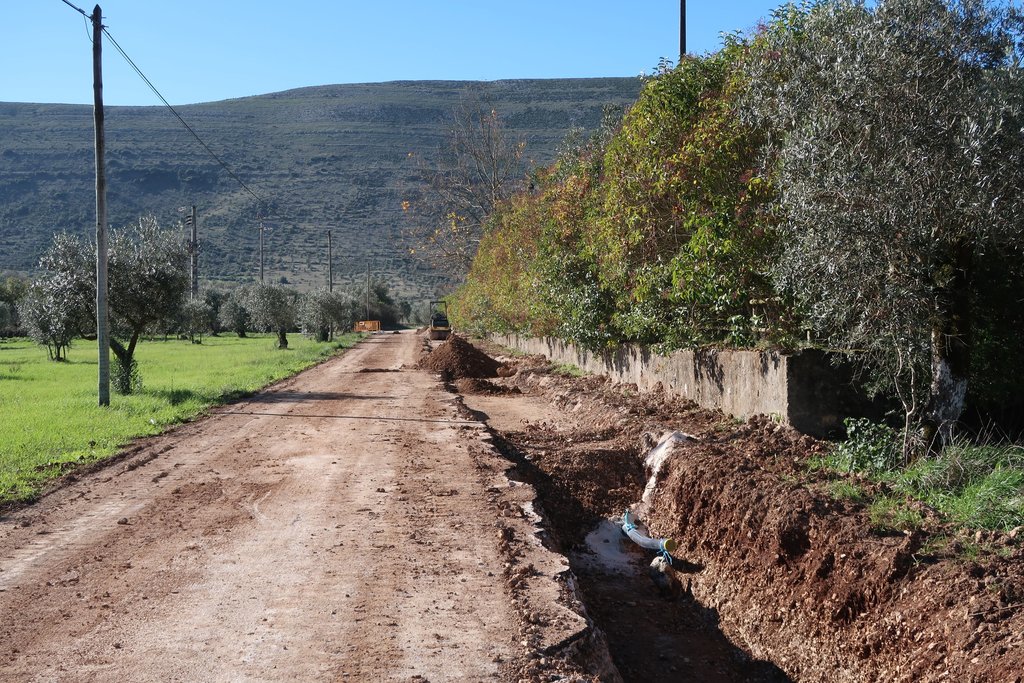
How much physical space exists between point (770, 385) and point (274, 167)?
114 meters

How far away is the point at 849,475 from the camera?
8188 millimetres

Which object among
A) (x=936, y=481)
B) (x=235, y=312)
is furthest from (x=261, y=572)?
(x=235, y=312)

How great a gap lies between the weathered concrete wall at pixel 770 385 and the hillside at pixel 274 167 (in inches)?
2613

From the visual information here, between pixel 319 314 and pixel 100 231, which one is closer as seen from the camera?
pixel 100 231

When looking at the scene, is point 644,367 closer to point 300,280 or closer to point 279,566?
point 279,566

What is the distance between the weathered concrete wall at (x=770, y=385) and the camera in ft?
33.3

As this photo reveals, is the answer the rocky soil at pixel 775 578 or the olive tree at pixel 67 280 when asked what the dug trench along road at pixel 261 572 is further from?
the olive tree at pixel 67 280

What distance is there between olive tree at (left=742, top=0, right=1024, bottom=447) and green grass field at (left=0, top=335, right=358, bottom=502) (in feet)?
26.4

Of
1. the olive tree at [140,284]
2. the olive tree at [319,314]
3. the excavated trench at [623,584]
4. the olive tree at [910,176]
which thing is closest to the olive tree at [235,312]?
the olive tree at [319,314]

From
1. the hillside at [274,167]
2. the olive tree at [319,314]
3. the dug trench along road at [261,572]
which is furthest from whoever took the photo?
the hillside at [274,167]

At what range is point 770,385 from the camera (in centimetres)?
1077

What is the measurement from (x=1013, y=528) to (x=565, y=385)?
50.6ft

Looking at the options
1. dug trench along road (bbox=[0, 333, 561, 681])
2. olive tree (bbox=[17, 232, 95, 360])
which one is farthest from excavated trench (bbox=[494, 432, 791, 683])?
olive tree (bbox=[17, 232, 95, 360])

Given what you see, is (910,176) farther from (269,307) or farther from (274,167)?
(274,167)
